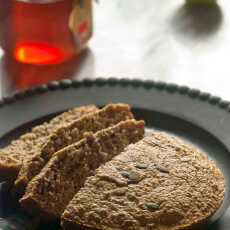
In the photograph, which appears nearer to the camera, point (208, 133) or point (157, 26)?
point (208, 133)

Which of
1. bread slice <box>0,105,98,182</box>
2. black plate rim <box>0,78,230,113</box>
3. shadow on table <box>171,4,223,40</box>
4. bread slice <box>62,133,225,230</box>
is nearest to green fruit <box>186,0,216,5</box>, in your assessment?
shadow on table <box>171,4,223,40</box>

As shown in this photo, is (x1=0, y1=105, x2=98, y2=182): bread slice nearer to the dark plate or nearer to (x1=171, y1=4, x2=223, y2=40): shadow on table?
the dark plate

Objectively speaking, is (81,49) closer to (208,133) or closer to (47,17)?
(47,17)

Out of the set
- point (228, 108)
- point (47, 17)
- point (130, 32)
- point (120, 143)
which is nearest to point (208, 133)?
point (228, 108)

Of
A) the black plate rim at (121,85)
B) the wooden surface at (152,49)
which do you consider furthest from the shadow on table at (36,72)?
the black plate rim at (121,85)

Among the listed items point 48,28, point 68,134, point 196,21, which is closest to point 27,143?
point 68,134

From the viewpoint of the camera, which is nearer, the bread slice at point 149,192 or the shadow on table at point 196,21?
the bread slice at point 149,192

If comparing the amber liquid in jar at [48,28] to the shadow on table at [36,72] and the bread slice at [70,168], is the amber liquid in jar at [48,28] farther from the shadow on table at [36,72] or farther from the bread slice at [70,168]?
the bread slice at [70,168]
